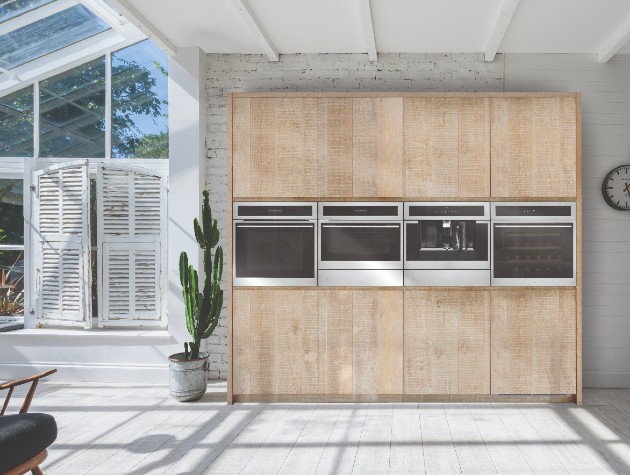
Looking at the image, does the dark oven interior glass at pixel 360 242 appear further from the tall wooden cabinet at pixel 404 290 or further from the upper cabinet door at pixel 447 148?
the upper cabinet door at pixel 447 148

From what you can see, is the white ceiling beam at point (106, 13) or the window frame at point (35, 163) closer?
the white ceiling beam at point (106, 13)

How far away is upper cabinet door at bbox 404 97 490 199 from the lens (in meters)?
4.28

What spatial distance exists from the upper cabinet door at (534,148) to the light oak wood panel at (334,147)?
3.73 feet

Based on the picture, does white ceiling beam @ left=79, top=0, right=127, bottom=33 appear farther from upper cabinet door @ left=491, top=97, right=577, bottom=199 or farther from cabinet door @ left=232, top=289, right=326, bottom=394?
upper cabinet door @ left=491, top=97, right=577, bottom=199

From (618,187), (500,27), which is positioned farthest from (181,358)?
(618,187)

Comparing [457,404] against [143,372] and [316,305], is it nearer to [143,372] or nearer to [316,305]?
[316,305]

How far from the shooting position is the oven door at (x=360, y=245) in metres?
4.27

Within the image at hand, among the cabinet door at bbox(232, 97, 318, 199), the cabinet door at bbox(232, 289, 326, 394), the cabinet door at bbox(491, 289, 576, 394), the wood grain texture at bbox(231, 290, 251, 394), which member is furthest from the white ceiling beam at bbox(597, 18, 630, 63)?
the wood grain texture at bbox(231, 290, 251, 394)

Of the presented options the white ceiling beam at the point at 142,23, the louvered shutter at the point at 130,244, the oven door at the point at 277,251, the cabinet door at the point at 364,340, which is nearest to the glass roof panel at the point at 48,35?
the white ceiling beam at the point at 142,23

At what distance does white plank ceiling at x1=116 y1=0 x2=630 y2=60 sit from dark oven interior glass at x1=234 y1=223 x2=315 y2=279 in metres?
1.55

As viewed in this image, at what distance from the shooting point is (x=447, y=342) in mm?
4258

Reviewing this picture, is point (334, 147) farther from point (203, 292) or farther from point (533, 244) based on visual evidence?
point (533, 244)

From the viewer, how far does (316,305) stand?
427 cm

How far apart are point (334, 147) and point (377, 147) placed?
1.11 ft
